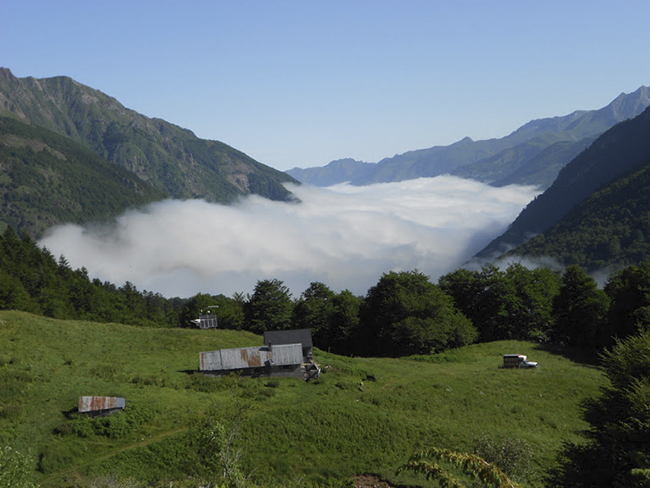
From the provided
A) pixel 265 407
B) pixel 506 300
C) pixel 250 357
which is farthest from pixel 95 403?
pixel 506 300

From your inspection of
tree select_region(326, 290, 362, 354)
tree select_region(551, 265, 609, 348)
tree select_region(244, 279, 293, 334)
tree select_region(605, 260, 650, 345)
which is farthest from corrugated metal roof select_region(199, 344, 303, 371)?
tree select_region(551, 265, 609, 348)

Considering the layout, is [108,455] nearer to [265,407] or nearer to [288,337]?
[265,407]

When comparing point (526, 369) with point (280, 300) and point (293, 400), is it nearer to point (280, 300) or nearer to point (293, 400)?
point (293, 400)

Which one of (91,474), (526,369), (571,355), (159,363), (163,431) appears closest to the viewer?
(91,474)

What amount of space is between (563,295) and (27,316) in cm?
8899

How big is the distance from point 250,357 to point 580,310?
61.1m

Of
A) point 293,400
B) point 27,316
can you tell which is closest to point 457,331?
point 293,400

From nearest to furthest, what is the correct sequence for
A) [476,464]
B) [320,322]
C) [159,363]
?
1. [476,464]
2. [159,363]
3. [320,322]

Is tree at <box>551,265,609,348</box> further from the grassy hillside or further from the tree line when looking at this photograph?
the grassy hillside

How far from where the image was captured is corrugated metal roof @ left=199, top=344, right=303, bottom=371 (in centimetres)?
5691

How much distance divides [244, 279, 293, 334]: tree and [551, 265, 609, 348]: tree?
178ft

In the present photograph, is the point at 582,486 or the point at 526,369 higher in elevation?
the point at 526,369

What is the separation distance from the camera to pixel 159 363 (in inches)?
2406

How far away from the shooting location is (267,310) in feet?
356
